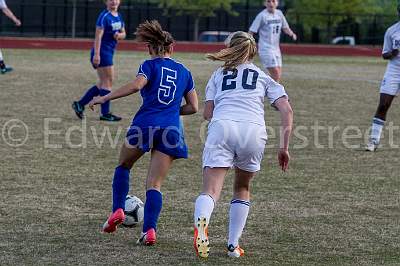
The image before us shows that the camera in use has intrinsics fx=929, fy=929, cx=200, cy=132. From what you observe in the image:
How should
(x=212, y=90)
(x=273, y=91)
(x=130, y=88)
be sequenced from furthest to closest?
(x=130, y=88)
(x=212, y=90)
(x=273, y=91)

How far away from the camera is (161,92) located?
7602mm

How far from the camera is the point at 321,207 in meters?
9.40

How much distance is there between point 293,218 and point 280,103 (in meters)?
2.02

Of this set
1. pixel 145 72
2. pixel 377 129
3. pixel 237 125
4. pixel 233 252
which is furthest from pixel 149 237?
pixel 377 129

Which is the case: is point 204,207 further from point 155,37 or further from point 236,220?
point 155,37

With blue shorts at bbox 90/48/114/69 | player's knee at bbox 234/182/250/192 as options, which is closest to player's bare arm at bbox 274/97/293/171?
player's knee at bbox 234/182/250/192

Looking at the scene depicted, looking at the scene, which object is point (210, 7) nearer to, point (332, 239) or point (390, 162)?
point (390, 162)

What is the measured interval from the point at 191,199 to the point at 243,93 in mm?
2777

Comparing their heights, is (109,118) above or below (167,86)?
below

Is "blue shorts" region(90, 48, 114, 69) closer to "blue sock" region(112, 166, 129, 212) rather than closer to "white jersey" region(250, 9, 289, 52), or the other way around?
"white jersey" region(250, 9, 289, 52)

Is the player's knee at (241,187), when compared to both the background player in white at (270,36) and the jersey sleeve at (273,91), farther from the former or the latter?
the background player in white at (270,36)

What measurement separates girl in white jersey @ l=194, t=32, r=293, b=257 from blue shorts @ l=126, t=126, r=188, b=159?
0.49 metres

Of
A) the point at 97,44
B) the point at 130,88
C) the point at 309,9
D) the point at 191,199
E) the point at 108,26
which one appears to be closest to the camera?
the point at 130,88

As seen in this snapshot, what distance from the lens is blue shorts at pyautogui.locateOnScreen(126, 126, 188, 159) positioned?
7562 mm
